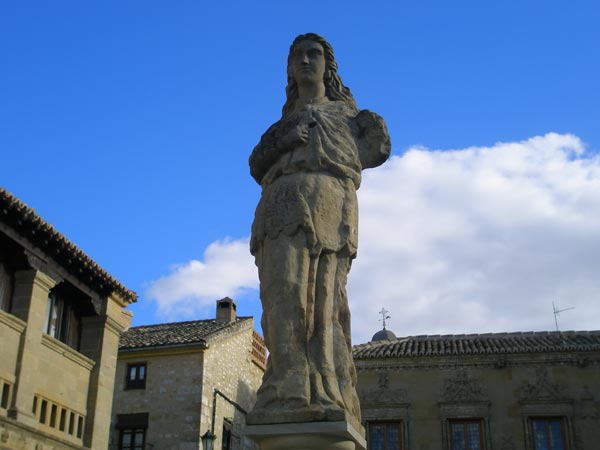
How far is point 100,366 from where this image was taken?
70.5ft

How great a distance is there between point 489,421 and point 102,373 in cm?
1342

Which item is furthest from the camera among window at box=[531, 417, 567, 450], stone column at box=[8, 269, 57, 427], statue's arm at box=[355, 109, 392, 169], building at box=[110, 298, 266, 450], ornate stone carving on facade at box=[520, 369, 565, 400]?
building at box=[110, 298, 266, 450]

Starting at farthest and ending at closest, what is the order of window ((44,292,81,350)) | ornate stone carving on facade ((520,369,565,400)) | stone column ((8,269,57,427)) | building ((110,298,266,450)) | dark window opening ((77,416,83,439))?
building ((110,298,266,450)) → ornate stone carving on facade ((520,369,565,400)) → dark window opening ((77,416,83,439)) → window ((44,292,81,350)) → stone column ((8,269,57,427))

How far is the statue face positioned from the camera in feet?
19.5

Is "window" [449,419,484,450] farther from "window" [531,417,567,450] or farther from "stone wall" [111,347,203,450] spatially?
"stone wall" [111,347,203,450]

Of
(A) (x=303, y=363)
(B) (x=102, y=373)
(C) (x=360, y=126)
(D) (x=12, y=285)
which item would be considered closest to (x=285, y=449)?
(A) (x=303, y=363)

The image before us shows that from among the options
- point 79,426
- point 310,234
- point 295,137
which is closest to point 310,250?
point 310,234

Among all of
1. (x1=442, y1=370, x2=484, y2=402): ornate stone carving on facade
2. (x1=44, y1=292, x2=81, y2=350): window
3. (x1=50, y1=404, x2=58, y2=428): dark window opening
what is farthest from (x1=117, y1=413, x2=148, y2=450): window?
(x1=442, y1=370, x2=484, y2=402): ornate stone carving on facade

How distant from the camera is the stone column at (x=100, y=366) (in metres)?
21.0

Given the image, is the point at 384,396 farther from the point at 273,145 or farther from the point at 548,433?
the point at 273,145

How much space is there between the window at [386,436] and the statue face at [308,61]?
74.8 feet

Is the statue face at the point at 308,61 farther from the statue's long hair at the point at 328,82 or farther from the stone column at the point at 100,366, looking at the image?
the stone column at the point at 100,366

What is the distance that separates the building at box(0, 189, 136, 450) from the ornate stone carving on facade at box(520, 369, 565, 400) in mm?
13940

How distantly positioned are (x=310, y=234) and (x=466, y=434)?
2349 cm
